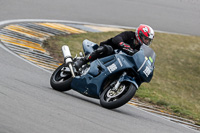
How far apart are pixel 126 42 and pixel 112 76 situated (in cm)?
74

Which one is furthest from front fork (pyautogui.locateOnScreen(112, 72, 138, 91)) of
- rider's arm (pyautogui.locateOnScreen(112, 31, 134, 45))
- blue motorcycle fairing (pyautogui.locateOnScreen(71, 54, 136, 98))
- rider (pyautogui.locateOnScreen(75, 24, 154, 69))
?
rider's arm (pyautogui.locateOnScreen(112, 31, 134, 45))

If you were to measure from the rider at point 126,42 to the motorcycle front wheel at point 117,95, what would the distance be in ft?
2.10

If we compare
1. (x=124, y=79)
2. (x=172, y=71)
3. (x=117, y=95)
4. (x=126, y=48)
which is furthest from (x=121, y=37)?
(x=172, y=71)

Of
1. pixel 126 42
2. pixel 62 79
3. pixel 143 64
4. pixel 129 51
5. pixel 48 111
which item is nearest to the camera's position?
pixel 48 111

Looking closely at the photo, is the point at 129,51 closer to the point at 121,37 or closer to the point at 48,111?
the point at 121,37

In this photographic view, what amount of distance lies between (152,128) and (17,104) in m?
1.98

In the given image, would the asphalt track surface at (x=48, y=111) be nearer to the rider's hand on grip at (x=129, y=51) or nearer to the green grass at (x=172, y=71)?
the rider's hand on grip at (x=129, y=51)

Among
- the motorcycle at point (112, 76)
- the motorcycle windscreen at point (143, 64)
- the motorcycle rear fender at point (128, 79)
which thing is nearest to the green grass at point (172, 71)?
the motorcycle windscreen at point (143, 64)

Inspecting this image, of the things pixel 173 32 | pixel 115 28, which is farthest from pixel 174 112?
pixel 173 32

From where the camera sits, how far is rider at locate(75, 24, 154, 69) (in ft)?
24.1

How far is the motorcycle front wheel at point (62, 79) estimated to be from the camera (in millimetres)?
7539

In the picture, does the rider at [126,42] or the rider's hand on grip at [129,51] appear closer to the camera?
the rider's hand on grip at [129,51]

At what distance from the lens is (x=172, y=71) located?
12930 mm

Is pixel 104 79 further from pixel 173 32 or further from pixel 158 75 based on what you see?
pixel 173 32
